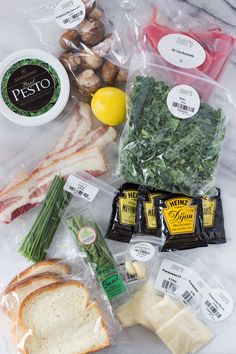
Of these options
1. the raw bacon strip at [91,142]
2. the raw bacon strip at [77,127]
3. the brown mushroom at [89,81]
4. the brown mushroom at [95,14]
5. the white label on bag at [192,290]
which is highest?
the brown mushroom at [95,14]

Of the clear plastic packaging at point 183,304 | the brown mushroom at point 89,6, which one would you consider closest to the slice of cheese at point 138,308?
the clear plastic packaging at point 183,304

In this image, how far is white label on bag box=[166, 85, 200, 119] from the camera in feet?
4.66

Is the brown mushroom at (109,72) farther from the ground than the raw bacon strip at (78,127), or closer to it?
farther from the ground

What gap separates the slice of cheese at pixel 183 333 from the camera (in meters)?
1.45

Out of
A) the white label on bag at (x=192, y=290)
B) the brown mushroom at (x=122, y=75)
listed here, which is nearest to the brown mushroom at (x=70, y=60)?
the brown mushroom at (x=122, y=75)

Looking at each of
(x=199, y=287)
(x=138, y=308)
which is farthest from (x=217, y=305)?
(x=138, y=308)

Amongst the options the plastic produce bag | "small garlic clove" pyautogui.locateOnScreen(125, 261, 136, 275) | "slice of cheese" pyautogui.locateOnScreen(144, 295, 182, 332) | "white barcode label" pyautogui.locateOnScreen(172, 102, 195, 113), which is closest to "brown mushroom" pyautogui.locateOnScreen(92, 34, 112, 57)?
the plastic produce bag

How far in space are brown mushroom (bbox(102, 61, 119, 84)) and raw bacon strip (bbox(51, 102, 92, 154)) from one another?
0.09 m

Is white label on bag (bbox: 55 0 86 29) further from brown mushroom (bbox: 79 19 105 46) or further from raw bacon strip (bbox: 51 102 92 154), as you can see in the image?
raw bacon strip (bbox: 51 102 92 154)

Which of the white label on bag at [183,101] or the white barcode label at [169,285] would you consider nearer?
the white label on bag at [183,101]

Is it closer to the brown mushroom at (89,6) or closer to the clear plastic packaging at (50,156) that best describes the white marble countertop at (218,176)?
the clear plastic packaging at (50,156)

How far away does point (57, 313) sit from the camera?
1444mm

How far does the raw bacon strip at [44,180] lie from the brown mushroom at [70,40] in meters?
0.26

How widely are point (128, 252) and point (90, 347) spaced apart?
0.25 m
